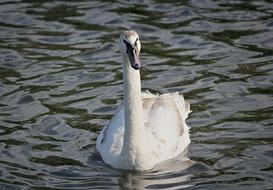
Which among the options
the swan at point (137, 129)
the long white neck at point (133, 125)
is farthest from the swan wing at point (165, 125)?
the long white neck at point (133, 125)

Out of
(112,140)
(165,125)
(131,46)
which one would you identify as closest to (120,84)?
(165,125)

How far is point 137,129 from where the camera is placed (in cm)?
1077

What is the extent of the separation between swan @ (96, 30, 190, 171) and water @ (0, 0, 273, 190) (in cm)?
18

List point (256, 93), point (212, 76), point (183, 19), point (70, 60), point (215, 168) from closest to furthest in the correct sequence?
point (215, 168) < point (256, 93) < point (212, 76) < point (70, 60) < point (183, 19)

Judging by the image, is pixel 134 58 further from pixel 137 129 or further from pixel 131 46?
pixel 137 129

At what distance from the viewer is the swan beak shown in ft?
33.3

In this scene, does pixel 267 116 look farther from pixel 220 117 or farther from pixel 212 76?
pixel 212 76

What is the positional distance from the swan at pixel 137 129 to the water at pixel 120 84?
0.59 feet

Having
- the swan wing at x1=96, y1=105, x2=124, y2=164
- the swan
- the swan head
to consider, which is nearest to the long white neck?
the swan

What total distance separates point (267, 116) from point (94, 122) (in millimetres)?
2619

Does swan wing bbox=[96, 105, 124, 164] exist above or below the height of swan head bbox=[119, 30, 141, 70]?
below

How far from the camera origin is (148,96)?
40.9ft

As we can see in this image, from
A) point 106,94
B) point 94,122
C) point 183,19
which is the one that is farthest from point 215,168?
point 183,19

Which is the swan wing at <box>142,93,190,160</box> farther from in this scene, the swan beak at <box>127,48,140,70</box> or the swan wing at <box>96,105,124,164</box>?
the swan beak at <box>127,48,140,70</box>
